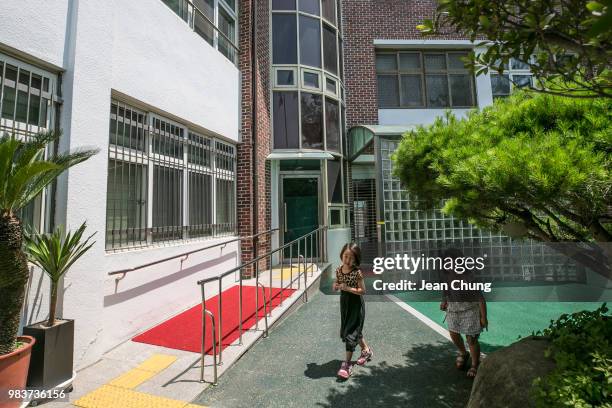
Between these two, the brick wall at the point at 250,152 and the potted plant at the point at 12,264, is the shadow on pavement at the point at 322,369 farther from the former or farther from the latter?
the brick wall at the point at 250,152

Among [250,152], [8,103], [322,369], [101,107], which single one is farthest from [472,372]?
[250,152]

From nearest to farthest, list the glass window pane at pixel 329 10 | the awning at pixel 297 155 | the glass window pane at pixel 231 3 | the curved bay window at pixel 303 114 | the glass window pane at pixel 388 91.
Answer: the glass window pane at pixel 231 3
the awning at pixel 297 155
the curved bay window at pixel 303 114
the glass window pane at pixel 329 10
the glass window pane at pixel 388 91

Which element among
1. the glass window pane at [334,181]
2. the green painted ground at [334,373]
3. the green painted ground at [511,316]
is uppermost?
the glass window pane at [334,181]

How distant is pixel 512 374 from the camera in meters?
2.17

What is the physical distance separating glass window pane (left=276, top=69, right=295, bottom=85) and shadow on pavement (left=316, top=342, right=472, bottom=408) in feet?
22.7

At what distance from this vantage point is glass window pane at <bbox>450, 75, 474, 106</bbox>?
1073 cm

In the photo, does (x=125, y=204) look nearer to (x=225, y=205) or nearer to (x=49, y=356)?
(x=49, y=356)

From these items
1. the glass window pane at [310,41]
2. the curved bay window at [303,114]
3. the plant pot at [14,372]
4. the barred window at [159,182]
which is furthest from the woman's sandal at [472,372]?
the glass window pane at [310,41]

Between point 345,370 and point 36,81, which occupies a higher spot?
point 36,81

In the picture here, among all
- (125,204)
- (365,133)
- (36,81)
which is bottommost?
(125,204)

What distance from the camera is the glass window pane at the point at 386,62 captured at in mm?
10586

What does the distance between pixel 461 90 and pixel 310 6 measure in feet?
19.1

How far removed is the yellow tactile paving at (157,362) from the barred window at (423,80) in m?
9.58

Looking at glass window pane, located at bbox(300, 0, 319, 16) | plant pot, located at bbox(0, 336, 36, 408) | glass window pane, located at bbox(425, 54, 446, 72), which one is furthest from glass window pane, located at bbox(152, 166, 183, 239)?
glass window pane, located at bbox(425, 54, 446, 72)
